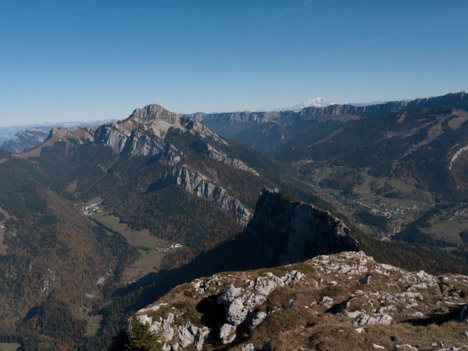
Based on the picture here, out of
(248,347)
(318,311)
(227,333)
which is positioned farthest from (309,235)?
(248,347)

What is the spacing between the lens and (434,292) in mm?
57062

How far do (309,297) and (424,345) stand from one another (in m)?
22.6

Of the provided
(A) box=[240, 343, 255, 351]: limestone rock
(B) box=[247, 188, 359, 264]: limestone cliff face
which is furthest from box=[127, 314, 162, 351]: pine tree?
(B) box=[247, 188, 359, 264]: limestone cliff face

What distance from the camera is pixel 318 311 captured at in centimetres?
5169

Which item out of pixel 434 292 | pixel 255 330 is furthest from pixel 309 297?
pixel 434 292

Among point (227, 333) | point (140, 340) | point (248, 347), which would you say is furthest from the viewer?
point (227, 333)

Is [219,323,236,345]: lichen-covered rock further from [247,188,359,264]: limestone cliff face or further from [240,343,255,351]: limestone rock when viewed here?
[247,188,359,264]: limestone cliff face

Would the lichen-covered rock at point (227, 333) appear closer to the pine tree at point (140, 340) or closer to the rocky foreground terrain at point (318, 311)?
the rocky foreground terrain at point (318, 311)

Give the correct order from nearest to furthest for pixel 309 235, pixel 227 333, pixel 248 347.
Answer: pixel 248 347 < pixel 227 333 < pixel 309 235

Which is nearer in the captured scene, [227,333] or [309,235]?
[227,333]

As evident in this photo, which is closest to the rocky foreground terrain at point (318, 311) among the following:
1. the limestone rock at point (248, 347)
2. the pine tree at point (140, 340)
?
the limestone rock at point (248, 347)

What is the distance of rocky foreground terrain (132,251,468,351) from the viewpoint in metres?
38.1

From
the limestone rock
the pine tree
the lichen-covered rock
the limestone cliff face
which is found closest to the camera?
the pine tree

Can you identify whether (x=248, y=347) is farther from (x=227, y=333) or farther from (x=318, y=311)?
(x=318, y=311)
